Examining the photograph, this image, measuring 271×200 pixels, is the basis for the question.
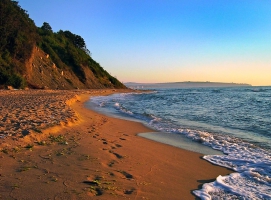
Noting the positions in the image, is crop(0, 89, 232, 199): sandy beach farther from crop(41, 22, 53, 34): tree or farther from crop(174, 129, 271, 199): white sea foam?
crop(41, 22, 53, 34): tree

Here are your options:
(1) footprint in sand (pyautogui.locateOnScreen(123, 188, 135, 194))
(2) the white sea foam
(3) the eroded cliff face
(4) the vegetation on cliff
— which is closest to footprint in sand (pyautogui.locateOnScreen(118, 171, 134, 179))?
(1) footprint in sand (pyautogui.locateOnScreen(123, 188, 135, 194))

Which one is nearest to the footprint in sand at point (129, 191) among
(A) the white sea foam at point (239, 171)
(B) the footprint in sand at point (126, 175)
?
(B) the footprint in sand at point (126, 175)

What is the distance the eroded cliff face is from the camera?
29864 mm

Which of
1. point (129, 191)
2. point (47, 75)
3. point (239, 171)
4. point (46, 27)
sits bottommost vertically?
point (239, 171)

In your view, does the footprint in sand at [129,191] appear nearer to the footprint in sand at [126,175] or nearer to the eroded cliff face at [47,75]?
the footprint in sand at [126,175]

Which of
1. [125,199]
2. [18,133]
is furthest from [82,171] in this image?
[18,133]

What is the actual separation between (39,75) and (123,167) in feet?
101

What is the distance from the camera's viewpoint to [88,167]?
434cm

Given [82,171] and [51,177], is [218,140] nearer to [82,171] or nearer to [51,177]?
[82,171]

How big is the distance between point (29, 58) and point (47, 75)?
553cm

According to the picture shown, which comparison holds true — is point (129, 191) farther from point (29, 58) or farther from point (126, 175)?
point (29, 58)

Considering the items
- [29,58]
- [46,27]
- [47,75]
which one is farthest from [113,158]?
[46,27]

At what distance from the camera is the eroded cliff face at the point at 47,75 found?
29864 millimetres

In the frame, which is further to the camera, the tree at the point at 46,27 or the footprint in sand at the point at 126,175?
the tree at the point at 46,27
